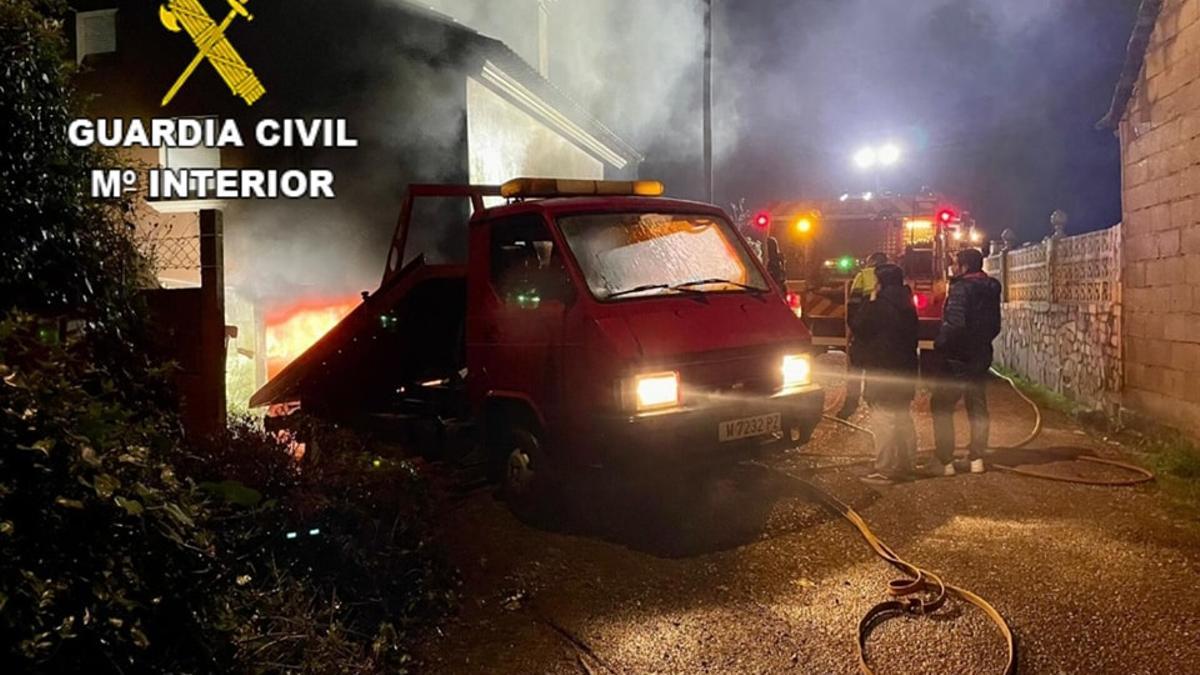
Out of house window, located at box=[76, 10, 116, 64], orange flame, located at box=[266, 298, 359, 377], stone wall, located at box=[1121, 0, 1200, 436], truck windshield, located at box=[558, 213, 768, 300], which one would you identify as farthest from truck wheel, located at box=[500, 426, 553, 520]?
house window, located at box=[76, 10, 116, 64]

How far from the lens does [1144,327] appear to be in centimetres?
757

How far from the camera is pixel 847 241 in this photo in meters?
14.1

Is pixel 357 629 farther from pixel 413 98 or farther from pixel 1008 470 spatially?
pixel 413 98

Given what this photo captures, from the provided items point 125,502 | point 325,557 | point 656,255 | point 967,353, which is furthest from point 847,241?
point 125,502

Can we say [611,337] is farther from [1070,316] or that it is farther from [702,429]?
[1070,316]

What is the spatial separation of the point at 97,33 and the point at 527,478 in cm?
1312

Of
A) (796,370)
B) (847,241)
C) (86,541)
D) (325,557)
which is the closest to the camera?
(86,541)

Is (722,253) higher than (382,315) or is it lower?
higher

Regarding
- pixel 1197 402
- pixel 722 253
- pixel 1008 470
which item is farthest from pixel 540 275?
pixel 1197 402

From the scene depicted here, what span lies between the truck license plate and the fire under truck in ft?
27.6

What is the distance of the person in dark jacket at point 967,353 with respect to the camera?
639 centimetres

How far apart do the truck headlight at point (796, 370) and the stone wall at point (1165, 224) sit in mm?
3762

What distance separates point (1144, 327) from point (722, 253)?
15.3 ft

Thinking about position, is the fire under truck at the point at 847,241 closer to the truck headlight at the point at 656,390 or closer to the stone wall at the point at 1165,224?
the stone wall at the point at 1165,224
